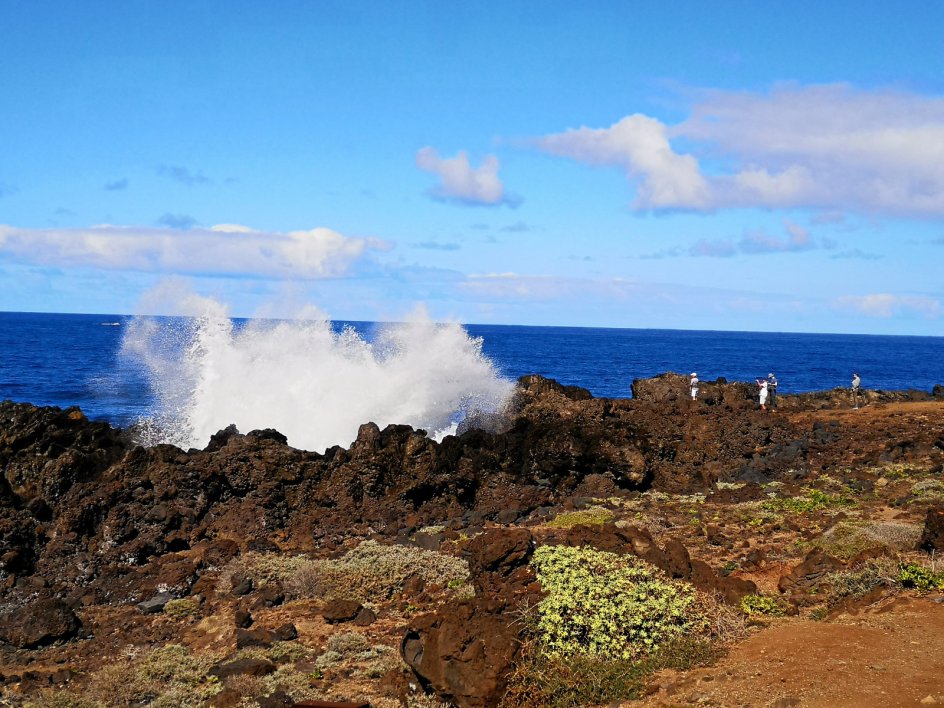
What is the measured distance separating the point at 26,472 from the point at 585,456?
41.6 feet

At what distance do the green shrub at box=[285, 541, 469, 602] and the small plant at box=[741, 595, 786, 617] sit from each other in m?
4.04

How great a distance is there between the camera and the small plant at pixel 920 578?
10.7m

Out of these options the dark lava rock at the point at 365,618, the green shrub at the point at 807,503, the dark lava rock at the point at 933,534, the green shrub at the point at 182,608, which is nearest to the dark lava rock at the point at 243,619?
the green shrub at the point at 182,608

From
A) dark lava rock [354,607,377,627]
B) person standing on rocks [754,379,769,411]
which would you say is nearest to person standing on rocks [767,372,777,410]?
person standing on rocks [754,379,769,411]

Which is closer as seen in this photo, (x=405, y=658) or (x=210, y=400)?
(x=405, y=658)

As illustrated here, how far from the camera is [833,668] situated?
8.55m

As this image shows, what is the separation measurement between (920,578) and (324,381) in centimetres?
2438

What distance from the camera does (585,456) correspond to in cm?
2041

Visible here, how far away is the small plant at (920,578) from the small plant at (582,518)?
6119 mm

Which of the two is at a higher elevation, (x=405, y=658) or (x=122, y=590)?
(x=405, y=658)

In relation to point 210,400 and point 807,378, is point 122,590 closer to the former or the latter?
point 210,400

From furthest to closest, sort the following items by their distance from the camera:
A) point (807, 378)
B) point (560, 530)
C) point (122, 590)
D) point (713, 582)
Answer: point (807, 378), point (560, 530), point (122, 590), point (713, 582)

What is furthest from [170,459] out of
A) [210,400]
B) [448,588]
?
[210,400]

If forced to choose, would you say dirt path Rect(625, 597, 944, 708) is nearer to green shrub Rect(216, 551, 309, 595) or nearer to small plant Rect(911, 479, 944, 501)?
green shrub Rect(216, 551, 309, 595)
